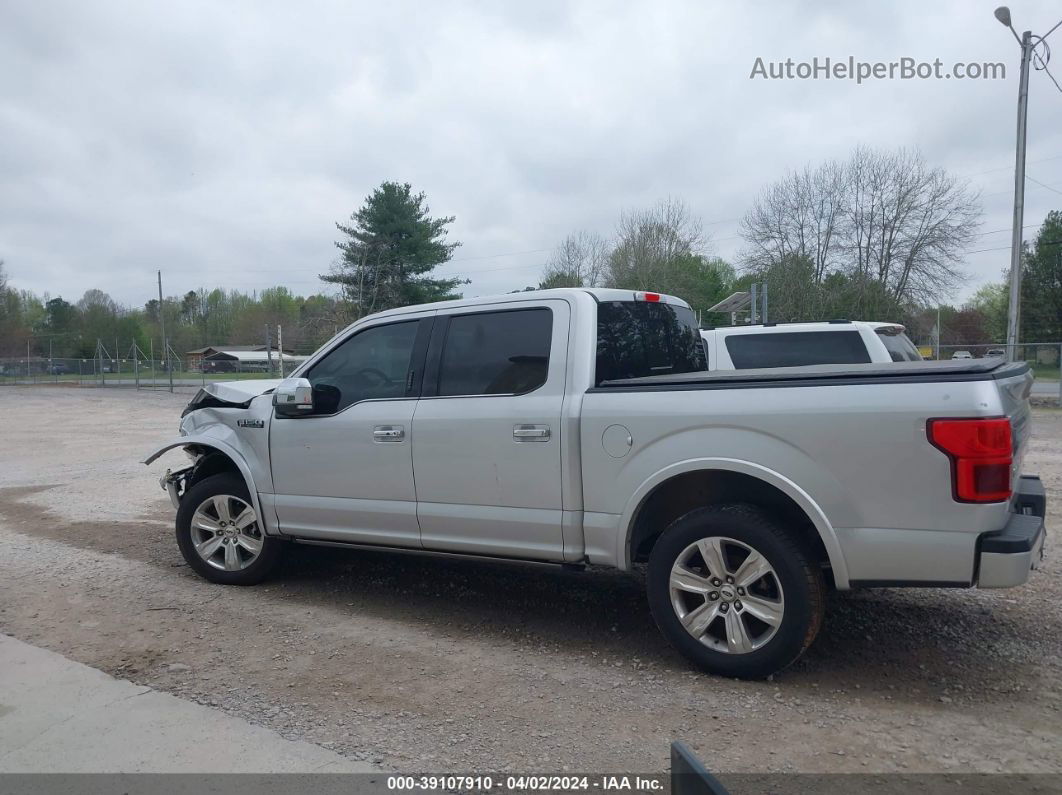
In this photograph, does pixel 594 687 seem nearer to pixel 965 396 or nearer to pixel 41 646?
pixel 965 396

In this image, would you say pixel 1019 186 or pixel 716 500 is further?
pixel 1019 186

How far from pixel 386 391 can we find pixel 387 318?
498mm

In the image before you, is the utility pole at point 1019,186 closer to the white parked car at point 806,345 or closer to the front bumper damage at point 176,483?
the white parked car at point 806,345

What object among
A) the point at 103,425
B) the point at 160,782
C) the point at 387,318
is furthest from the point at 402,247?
the point at 160,782

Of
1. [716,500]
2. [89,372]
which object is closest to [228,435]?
[716,500]

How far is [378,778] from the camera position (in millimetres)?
3105

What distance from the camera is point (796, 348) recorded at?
8508 mm

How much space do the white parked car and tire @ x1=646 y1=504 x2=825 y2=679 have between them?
4.44 metres

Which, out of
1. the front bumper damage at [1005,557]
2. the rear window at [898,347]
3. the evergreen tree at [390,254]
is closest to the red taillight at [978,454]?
the front bumper damage at [1005,557]

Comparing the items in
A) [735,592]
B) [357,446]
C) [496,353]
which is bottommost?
[735,592]

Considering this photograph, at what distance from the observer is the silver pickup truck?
3471mm

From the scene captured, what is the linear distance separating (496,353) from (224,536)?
250 centimetres

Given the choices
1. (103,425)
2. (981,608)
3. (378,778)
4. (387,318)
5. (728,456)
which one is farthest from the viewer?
(103,425)

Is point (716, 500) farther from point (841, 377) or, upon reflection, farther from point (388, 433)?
point (388, 433)
